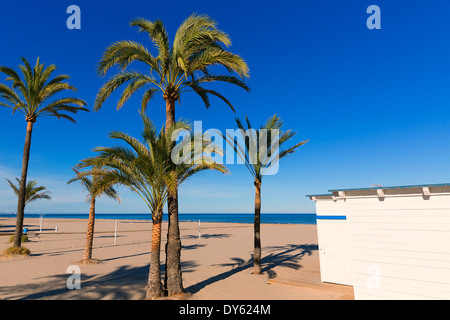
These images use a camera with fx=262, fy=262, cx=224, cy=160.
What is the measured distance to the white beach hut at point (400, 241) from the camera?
6.81m

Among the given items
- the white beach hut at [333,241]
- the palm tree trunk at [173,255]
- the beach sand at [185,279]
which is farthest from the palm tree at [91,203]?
the white beach hut at [333,241]

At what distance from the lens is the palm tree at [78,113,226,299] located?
8.43m

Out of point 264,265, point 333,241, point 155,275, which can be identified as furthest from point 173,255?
point 264,265

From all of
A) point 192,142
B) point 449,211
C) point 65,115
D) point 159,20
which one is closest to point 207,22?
point 159,20

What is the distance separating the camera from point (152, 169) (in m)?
8.68

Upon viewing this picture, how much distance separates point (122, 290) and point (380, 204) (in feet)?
30.2

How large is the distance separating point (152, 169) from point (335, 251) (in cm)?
786

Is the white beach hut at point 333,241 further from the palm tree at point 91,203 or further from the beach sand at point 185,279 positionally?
the palm tree at point 91,203

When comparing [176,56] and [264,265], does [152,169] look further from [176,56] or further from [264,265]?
[264,265]

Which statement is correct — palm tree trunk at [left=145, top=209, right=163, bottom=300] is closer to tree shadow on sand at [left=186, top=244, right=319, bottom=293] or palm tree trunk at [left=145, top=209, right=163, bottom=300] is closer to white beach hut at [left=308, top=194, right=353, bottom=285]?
tree shadow on sand at [left=186, top=244, right=319, bottom=293]

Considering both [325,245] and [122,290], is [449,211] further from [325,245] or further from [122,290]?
[122,290]

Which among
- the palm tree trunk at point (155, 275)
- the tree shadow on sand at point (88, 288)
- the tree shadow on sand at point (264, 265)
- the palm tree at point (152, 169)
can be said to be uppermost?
the palm tree at point (152, 169)

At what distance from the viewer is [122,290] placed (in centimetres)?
958

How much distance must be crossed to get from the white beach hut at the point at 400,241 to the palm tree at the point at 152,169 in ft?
15.3
